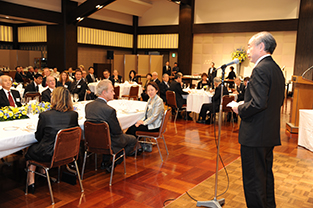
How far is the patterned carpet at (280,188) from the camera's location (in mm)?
3426

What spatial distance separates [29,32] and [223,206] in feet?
58.0

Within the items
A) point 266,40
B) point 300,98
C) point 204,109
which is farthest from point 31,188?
point 300,98

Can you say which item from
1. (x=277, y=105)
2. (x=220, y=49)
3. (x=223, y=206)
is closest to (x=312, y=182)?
(x=223, y=206)

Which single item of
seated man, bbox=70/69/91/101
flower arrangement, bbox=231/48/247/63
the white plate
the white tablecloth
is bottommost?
the white tablecloth

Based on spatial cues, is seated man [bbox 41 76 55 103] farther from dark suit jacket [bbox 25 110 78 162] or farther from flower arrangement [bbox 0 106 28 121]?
dark suit jacket [bbox 25 110 78 162]

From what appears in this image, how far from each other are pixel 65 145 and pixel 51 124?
0.96 feet

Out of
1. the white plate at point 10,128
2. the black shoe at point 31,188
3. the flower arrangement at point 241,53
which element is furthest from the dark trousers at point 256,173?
the flower arrangement at point 241,53

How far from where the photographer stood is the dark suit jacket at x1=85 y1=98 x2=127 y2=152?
Answer: 12.4 ft

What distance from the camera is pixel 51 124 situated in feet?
10.9

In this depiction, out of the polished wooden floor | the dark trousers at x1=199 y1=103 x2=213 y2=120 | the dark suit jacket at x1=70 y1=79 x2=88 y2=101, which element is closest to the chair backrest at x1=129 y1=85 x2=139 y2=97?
the dark suit jacket at x1=70 y1=79 x2=88 y2=101

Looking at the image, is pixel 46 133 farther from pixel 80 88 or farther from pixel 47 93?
pixel 80 88

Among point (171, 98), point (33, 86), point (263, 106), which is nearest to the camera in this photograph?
point (263, 106)

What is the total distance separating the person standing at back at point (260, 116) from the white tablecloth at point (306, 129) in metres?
3.51

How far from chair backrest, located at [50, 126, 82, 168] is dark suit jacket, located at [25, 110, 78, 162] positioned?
98mm
